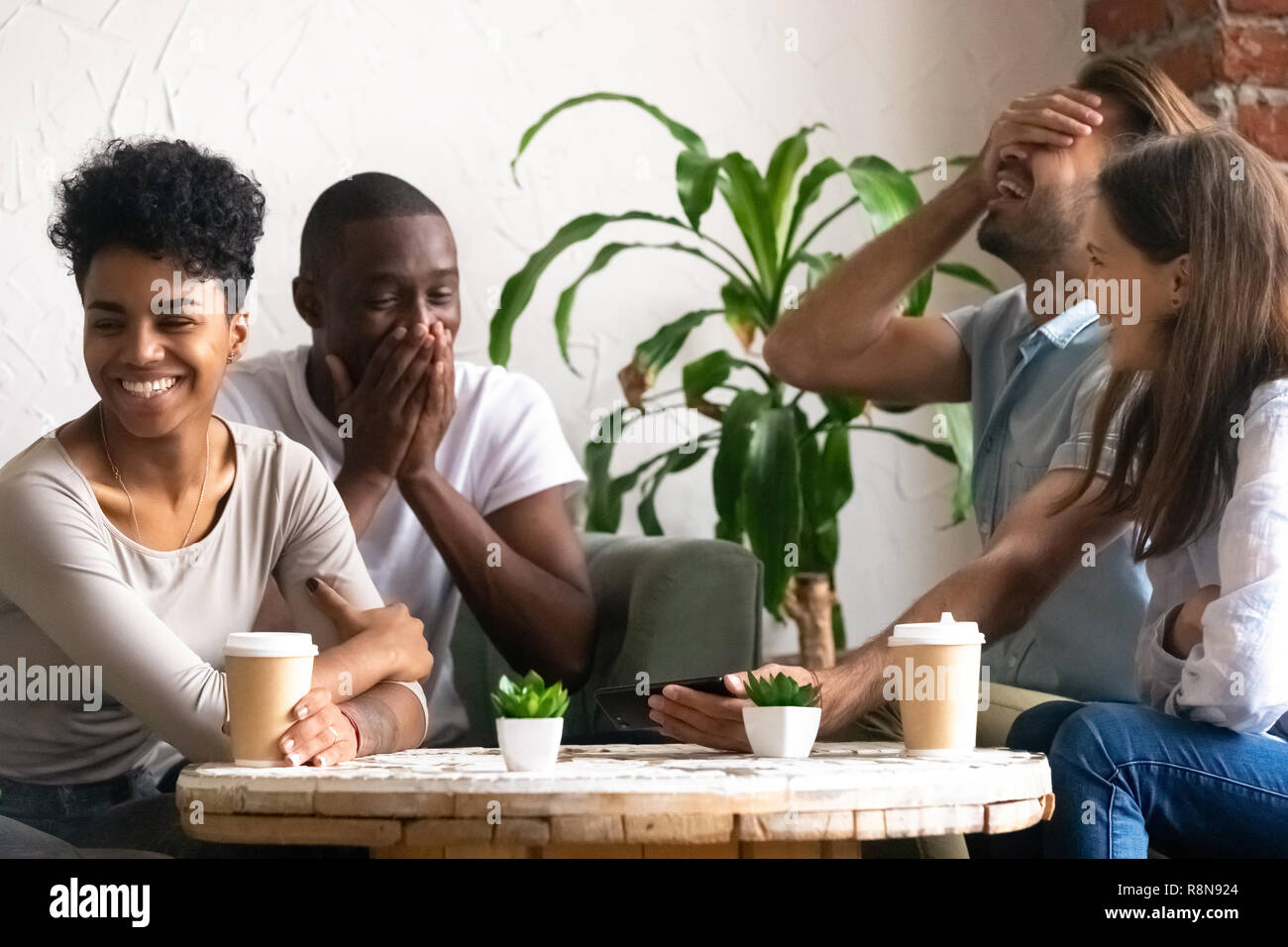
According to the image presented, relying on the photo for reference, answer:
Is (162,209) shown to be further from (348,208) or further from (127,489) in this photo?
(348,208)

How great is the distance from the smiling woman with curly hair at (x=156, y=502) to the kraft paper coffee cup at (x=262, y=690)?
0.59 ft

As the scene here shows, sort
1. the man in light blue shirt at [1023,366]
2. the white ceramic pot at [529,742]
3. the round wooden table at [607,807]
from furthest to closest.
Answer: the man in light blue shirt at [1023,366], the white ceramic pot at [529,742], the round wooden table at [607,807]


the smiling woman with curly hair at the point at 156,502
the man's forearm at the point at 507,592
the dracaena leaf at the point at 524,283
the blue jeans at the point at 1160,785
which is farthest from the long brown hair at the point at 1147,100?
the smiling woman with curly hair at the point at 156,502

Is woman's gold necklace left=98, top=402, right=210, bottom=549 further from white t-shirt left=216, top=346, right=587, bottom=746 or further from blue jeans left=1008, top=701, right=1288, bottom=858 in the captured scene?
blue jeans left=1008, top=701, right=1288, bottom=858

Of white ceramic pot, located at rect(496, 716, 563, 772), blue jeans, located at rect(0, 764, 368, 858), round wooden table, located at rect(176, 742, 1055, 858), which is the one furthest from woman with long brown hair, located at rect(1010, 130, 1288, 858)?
blue jeans, located at rect(0, 764, 368, 858)

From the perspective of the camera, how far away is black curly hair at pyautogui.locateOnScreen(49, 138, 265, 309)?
1460 millimetres

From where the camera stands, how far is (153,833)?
1.46 metres

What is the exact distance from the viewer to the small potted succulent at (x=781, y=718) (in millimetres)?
1204

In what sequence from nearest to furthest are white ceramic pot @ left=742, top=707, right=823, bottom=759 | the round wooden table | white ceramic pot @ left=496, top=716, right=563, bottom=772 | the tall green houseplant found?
1. the round wooden table
2. white ceramic pot @ left=496, top=716, right=563, bottom=772
3. white ceramic pot @ left=742, top=707, right=823, bottom=759
4. the tall green houseplant

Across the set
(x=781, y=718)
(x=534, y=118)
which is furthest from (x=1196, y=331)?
(x=534, y=118)

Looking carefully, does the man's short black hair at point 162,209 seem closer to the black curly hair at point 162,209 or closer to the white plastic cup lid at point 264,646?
the black curly hair at point 162,209

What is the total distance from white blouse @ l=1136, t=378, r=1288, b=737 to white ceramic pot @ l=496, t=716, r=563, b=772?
1.90ft

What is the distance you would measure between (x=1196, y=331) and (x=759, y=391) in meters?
0.69
